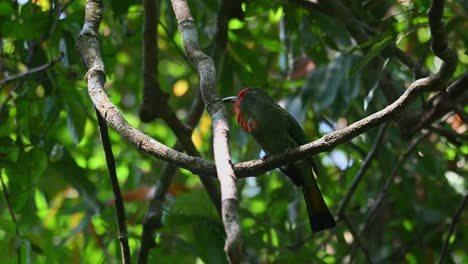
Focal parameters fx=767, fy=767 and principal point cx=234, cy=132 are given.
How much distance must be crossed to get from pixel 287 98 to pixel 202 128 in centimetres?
196

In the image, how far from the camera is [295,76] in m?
6.03

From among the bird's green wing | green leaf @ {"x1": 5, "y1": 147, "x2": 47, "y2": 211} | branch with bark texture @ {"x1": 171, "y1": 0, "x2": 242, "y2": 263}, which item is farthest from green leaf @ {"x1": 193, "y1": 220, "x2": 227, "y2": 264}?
branch with bark texture @ {"x1": 171, "y1": 0, "x2": 242, "y2": 263}

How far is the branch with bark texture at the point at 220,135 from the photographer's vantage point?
194 centimetres

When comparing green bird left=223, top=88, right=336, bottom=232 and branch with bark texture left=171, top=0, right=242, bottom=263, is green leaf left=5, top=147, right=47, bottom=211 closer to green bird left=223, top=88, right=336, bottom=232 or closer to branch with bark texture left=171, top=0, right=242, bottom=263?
green bird left=223, top=88, right=336, bottom=232

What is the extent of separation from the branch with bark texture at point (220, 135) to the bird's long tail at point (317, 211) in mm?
1412

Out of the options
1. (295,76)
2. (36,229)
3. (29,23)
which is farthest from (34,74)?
(295,76)

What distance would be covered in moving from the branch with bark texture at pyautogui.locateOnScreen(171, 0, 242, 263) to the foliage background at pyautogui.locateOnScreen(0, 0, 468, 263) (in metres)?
1.02

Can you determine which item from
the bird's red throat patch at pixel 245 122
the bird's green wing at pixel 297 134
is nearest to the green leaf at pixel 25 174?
the bird's red throat patch at pixel 245 122

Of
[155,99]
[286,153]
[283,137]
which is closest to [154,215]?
[155,99]

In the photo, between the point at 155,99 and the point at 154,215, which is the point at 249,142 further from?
the point at 154,215

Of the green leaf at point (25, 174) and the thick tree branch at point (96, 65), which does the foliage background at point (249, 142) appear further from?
the thick tree branch at point (96, 65)

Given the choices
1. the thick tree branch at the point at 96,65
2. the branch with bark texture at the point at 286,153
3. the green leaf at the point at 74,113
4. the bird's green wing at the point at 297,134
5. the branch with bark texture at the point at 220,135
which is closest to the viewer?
the branch with bark texture at the point at 220,135

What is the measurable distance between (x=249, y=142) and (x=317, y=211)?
5.08ft

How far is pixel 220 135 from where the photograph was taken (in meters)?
2.59
